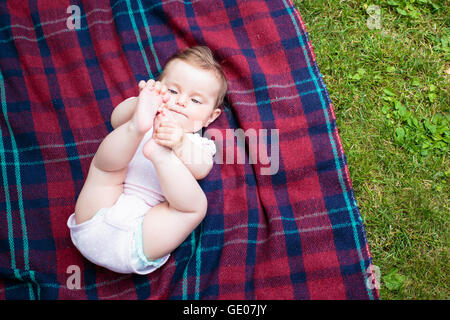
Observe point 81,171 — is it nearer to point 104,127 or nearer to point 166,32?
point 104,127

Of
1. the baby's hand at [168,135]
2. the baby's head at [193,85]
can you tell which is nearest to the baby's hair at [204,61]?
the baby's head at [193,85]

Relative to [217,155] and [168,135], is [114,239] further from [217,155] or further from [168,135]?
[217,155]

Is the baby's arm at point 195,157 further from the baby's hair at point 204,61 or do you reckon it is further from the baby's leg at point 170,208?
the baby's hair at point 204,61

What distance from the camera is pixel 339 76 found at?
2.28m

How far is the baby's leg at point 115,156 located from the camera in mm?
1616

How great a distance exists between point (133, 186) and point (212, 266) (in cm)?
50

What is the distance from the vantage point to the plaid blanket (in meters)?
1.81

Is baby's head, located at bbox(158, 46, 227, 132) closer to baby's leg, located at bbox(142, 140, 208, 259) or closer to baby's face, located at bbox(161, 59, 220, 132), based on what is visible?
baby's face, located at bbox(161, 59, 220, 132)

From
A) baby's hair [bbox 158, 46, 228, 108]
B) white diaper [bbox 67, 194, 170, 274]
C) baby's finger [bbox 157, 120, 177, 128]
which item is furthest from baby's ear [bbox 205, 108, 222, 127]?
white diaper [bbox 67, 194, 170, 274]

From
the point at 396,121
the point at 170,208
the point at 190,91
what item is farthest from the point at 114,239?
the point at 396,121

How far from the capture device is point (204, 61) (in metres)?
1.90

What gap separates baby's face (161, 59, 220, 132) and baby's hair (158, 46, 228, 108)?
2cm
